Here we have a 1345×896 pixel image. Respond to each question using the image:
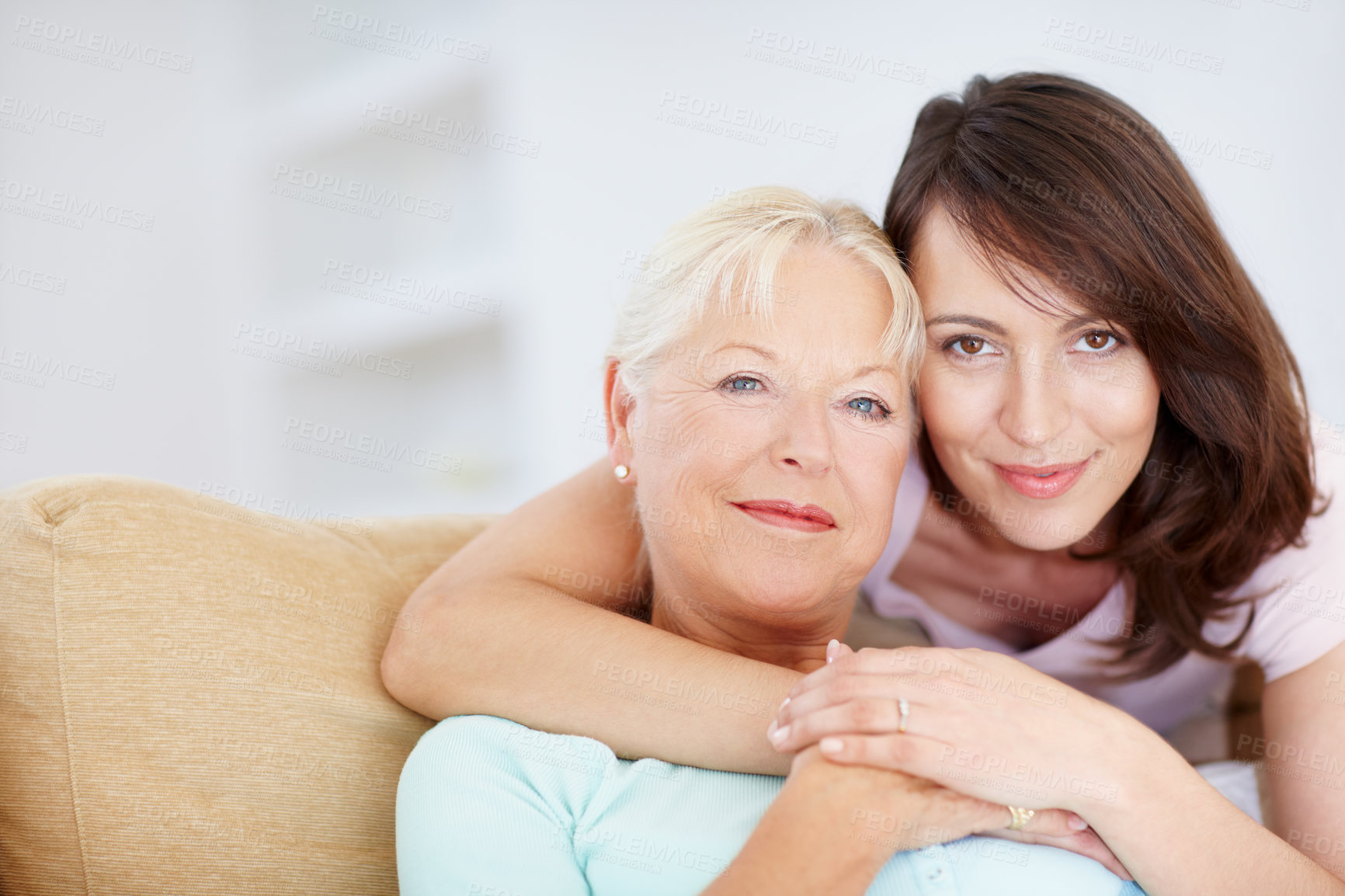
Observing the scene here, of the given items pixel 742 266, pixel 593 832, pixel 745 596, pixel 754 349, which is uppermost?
pixel 742 266

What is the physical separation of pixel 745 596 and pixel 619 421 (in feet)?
1.24

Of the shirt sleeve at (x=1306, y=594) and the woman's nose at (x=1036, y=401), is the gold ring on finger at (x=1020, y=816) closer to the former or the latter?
the woman's nose at (x=1036, y=401)

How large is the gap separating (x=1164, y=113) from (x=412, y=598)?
2.82 metres

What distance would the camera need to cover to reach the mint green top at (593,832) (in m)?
1.24

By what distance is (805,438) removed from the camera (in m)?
1.46

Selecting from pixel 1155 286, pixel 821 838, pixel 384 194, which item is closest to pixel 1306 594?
pixel 1155 286

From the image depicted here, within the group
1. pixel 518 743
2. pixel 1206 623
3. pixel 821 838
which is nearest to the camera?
pixel 821 838

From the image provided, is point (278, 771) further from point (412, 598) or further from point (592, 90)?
point (592, 90)

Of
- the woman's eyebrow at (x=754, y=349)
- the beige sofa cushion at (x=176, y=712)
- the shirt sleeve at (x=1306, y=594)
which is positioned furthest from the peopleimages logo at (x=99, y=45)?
the shirt sleeve at (x=1306, y=594)

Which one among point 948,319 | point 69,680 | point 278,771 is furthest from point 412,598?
point 948,319

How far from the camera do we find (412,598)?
62.8 inches

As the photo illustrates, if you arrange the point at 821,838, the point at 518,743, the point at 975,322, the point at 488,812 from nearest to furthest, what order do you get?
the point at 821,838
the point at 488,812
the point at 518,743
the point at 975,322

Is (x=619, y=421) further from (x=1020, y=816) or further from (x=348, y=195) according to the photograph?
(x=348, y=195)

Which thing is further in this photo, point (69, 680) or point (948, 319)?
point (948, 319)
